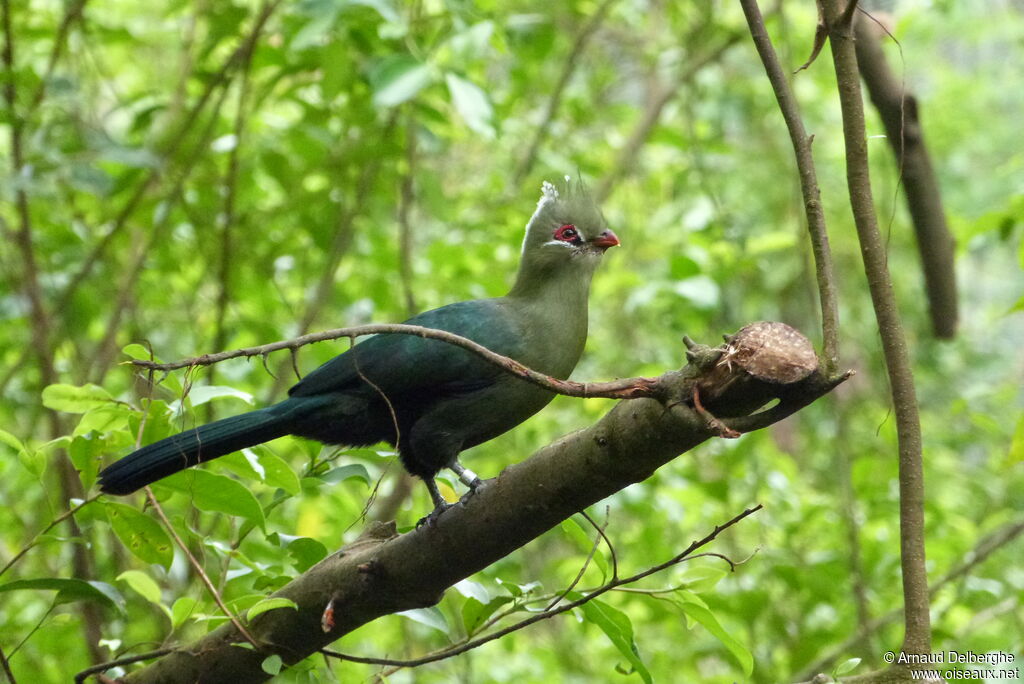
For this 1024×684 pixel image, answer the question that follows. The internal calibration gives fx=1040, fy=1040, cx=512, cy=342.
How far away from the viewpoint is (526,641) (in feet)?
21.4

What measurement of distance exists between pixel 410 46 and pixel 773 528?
257 centimetres

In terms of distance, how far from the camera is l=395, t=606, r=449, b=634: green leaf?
226 centimetres

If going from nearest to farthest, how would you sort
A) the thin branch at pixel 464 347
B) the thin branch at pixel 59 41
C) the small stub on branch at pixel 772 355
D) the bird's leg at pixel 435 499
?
the small stub on branch at pixel 772 355
the thin branch at pixel 464 347
the bird's leg at pixel 435 499
the thin branch at pixel 59 41

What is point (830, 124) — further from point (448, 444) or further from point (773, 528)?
point (448, 444)

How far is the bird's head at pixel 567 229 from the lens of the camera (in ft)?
10.5

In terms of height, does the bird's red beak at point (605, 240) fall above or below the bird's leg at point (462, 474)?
above

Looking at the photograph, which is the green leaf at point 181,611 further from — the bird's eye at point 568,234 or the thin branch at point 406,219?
the thin branch at point 406,219

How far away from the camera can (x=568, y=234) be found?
3230mm

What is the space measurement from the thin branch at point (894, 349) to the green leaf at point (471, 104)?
131 cm

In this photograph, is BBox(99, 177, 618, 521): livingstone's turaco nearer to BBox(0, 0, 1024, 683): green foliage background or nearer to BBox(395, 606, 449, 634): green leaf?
BBox(0, 0, 1024, 683): green foliage background

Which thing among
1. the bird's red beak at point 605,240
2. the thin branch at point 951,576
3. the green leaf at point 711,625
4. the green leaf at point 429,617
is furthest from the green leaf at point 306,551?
the thin branch at point 951,576

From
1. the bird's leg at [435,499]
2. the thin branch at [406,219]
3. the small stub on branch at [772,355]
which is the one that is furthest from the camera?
the thin branch at [406,219]

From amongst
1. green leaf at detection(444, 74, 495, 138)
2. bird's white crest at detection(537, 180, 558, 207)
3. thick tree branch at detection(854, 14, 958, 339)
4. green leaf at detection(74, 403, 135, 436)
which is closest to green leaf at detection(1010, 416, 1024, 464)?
thick tree branch at detection(854, 14, 958, 339)

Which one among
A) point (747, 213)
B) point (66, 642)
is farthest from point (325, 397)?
point (747, 213)
